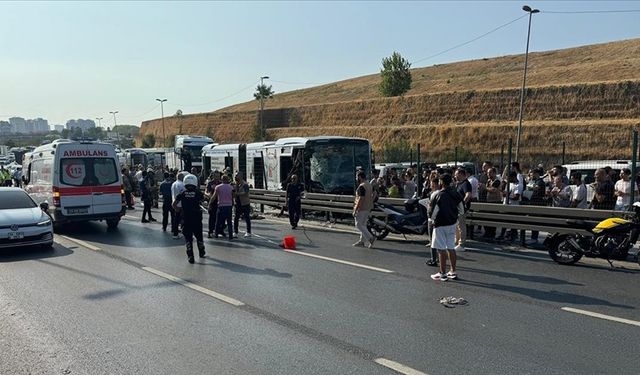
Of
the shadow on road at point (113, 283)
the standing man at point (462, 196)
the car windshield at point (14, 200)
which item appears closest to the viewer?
the shadow on road at point (113, 283)

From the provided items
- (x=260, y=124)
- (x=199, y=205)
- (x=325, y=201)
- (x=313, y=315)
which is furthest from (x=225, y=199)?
(x=260, y=124)

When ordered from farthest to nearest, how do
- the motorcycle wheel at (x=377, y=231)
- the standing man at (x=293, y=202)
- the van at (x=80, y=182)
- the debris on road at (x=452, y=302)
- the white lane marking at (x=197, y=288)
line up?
the standing man at (x=293, y=202), the van at (x=80, y=182), the motorcycle wheel at (x=377, y=231), the white lane marking at (x=197, y=288), the debris on road at (x=452, y=302)

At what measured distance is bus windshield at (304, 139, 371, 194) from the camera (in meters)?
19.5

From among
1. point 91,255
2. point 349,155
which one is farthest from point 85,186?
point 349,155

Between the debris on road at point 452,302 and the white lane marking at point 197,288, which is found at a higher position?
the debris on road at point 452,302

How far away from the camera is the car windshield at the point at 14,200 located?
1316 centimetres

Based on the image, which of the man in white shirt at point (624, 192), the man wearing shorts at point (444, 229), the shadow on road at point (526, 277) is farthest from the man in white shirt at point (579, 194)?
the man wearing shorts at point (444, 229)

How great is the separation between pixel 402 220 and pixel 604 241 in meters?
4.65

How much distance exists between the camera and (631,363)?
544cm

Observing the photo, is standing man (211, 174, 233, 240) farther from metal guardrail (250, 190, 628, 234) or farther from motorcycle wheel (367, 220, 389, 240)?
metal guardrail (250, 190, 628, 234)

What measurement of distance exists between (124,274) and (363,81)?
120 meters

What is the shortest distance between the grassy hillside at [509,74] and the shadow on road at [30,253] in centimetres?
5455

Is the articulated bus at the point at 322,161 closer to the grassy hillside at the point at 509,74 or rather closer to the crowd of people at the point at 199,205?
the crowd of people at the point at 199,205

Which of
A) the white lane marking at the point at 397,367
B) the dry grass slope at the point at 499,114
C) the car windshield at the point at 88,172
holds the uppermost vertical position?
the dry grass slope at the point at 499,114
